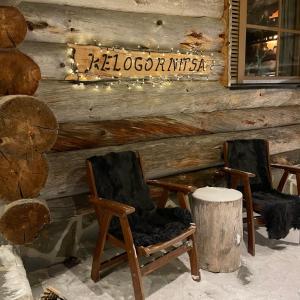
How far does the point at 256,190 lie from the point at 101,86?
173 centimetres

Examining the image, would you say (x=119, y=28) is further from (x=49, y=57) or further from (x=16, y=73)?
(x=16, y=73)

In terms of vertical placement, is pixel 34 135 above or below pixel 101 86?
below

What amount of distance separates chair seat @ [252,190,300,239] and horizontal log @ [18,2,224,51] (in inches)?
58.9

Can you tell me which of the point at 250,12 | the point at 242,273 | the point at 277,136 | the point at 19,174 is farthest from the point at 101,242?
the point at 250,12

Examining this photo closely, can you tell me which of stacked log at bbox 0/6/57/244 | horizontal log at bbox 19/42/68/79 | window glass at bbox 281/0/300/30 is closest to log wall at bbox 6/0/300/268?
horizontal log at bbox 19/42/68/79

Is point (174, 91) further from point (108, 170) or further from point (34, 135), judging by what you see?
point (34, 135)

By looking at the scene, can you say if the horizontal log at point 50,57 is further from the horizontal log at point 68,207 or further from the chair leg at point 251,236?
the chair leg at point 251,236

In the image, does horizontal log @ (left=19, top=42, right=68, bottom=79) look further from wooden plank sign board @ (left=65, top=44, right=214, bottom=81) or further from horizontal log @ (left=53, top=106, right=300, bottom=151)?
horizontal log @ (left=53, top=106, right=300, bottom=151)

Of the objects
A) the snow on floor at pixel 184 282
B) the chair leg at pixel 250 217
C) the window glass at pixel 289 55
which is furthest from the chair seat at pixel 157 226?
the window glass at pixel 289 55

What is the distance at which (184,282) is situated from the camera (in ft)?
8.63

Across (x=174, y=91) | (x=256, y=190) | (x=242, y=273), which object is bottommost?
(x=242, y=273)

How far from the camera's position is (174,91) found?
3.28 metres

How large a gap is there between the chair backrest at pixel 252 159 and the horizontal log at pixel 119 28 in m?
0.96

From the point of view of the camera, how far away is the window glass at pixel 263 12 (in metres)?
3.91
